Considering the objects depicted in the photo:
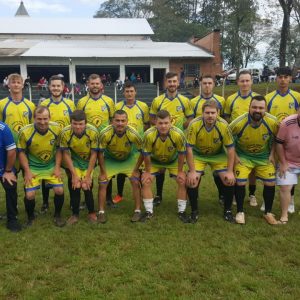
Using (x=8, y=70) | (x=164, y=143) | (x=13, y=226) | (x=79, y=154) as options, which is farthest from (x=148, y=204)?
(x=8, y=70)

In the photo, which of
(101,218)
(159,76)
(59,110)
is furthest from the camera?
(159,76)

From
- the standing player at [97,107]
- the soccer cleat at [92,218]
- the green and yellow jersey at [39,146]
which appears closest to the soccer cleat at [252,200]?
the standing player at [97,107]

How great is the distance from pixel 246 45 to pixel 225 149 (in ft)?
183

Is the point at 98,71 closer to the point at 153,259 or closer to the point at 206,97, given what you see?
the point at 206,97

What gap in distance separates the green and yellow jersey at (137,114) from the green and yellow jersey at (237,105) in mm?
1424

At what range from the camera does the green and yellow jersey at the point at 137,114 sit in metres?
6.70

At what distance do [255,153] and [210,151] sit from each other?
2.25ft

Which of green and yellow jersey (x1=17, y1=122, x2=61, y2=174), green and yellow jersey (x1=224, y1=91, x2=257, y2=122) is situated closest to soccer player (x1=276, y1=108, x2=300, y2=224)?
green and yellow jersey (x1=224, y1=91, x2=257, y2=122)

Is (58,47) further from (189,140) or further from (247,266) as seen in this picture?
(247,266)

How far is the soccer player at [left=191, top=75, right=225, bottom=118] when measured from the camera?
260 inches

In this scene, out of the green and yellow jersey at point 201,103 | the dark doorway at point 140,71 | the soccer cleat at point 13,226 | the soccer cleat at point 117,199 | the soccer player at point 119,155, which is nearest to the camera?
the soccer cleat at point 13,226

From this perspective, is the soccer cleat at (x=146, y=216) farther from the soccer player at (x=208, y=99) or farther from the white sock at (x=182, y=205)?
the soccer player at (x=208, y=99)

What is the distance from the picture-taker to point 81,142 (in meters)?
5.80

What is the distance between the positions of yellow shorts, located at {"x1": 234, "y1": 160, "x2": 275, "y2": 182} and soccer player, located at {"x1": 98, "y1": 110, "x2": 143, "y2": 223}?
1.51 meters
